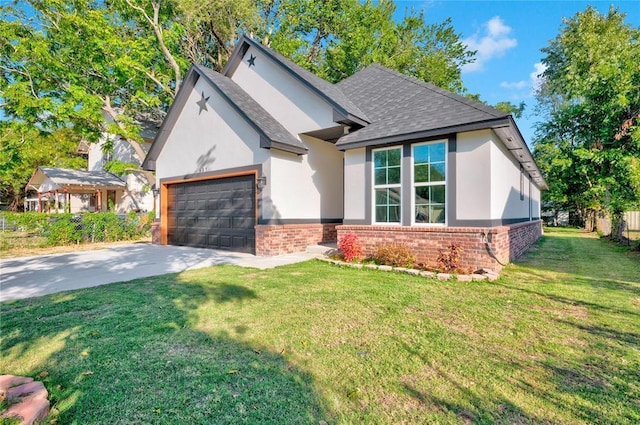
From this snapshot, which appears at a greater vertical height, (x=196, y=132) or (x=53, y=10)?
(x=53, y=10)

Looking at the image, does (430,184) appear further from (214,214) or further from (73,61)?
(73,61)

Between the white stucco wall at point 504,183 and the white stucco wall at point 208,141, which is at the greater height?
the white stucco wall at point 208,141

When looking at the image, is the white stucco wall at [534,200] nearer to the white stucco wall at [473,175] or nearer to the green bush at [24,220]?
the white stucco wall at [473,175]

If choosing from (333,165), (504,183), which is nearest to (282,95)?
(333,165)

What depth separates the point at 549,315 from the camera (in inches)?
167

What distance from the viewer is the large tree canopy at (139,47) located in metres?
15.0

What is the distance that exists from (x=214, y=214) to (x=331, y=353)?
351 inches

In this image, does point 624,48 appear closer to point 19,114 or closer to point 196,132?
point 196,132

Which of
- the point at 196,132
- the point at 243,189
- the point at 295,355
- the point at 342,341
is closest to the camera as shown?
the point at 295,355

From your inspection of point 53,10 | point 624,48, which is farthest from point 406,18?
point 53,10

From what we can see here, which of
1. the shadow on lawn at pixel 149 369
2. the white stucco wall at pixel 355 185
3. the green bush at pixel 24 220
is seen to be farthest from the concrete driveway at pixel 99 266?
the green bush at pixel 24 220

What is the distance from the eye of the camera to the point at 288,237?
983 cm

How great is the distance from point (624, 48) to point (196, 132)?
83.3ft

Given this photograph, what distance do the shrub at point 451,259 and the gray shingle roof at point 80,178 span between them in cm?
2347
